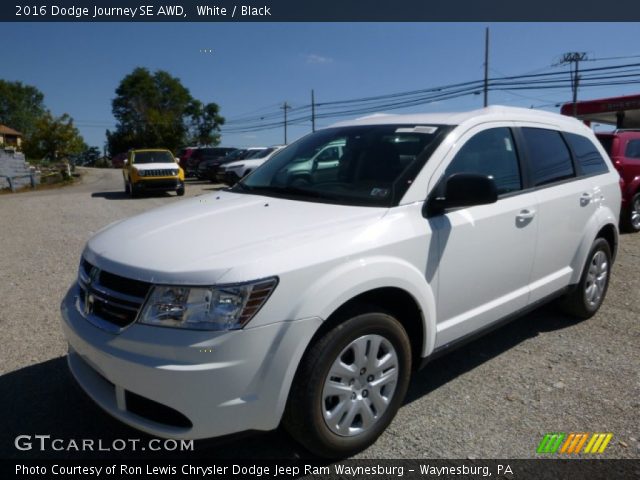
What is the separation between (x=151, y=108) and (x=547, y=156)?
77.9m

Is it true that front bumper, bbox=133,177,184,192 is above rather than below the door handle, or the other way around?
below

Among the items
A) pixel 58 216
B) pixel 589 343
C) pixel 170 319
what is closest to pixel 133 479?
pixel 170 319

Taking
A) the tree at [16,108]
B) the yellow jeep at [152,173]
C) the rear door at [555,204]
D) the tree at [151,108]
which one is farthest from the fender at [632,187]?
the tree at [16,108]

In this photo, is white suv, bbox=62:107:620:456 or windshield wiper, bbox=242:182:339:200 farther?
windshield wiper, bbox=242:182:339:200

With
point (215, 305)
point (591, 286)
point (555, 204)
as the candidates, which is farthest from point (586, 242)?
point (215, 305)

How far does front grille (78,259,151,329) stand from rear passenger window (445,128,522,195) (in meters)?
1.91

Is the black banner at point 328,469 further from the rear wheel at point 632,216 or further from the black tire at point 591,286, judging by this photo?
the rear wheel at point 632,216

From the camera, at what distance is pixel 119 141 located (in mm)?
73938

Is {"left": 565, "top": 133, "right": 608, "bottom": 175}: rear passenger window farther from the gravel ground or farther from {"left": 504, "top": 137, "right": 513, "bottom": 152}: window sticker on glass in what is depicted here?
the gravel ground

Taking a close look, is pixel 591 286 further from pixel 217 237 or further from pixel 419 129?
pixel 217 237

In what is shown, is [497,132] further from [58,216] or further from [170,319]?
[58,216]

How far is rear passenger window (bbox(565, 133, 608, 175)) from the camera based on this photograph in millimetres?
4246

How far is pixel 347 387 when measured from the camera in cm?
247

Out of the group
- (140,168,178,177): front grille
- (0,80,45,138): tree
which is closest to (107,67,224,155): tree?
(0,80,45,138): tree
